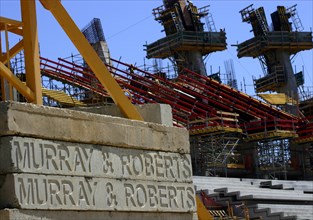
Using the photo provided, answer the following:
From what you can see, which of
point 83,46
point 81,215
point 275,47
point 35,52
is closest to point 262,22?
point 275,47

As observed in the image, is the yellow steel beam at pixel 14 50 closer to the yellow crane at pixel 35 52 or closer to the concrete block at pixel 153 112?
the yellow crane at pixel 35 52

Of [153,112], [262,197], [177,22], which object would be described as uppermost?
[177,22]

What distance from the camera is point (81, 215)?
10.1 metres

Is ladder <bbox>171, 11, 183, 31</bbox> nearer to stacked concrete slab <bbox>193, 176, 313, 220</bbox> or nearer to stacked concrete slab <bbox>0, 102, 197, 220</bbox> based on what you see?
stacked concrete slab <bbox>193, 176, 313, 220</bbox>

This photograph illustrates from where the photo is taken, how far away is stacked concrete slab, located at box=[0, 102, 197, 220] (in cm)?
946

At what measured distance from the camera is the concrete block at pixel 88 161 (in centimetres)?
947

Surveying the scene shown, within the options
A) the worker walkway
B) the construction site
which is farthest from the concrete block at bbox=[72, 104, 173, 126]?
the worker walkway

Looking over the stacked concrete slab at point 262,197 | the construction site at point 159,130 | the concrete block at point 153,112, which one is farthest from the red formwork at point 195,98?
the concrete block at point 153,112

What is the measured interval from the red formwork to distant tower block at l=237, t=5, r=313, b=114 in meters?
9.99

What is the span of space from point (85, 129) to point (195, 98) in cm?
4365

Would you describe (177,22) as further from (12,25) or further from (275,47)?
(12,25)

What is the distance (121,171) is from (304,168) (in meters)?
47.5

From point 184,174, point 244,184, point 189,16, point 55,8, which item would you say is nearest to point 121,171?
point 184,174

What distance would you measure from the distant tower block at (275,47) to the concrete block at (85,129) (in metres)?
56.7
